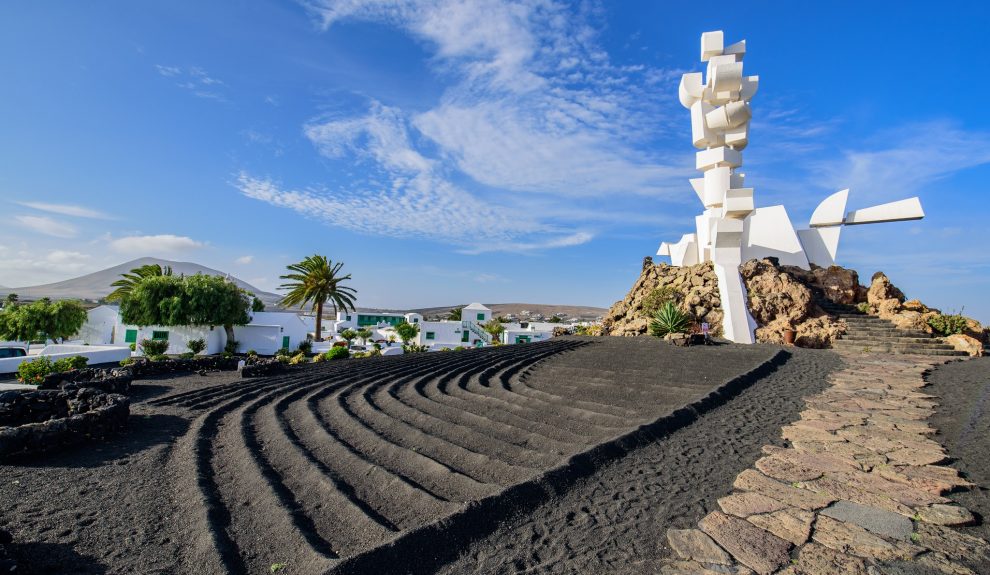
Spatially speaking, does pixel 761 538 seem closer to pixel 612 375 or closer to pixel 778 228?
pixel 612 375

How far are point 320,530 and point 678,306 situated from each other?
16.3 metres

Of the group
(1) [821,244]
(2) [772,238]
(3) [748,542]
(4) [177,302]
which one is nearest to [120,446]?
(3) [748,542]

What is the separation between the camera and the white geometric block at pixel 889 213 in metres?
17.4

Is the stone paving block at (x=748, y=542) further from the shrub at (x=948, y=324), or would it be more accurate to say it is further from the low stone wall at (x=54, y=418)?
the shrub at (x=948, y=324)

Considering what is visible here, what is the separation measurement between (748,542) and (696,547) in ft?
1.25

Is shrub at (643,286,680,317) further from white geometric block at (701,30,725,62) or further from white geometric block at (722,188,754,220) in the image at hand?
white geometric block at (701,30,725,62)

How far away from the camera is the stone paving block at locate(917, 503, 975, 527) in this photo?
3.44 m

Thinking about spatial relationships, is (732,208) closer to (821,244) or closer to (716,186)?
(716,186)

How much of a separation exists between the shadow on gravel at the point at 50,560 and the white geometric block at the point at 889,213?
24.2 meters

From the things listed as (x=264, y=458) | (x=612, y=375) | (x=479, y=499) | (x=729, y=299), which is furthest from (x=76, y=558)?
(x=729, y=299)

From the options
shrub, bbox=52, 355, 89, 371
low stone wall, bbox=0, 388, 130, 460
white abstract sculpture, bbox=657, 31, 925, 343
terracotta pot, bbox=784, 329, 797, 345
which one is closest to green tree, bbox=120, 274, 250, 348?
shrub, bbox=52, 355, 89, 371

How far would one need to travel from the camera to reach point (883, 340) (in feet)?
44.4

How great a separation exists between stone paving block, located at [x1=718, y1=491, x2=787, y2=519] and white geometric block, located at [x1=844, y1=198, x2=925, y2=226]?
19.9 m

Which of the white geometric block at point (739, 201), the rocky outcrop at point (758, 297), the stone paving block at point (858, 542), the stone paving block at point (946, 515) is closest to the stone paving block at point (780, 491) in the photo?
the stone paving block at point (858, 542)
